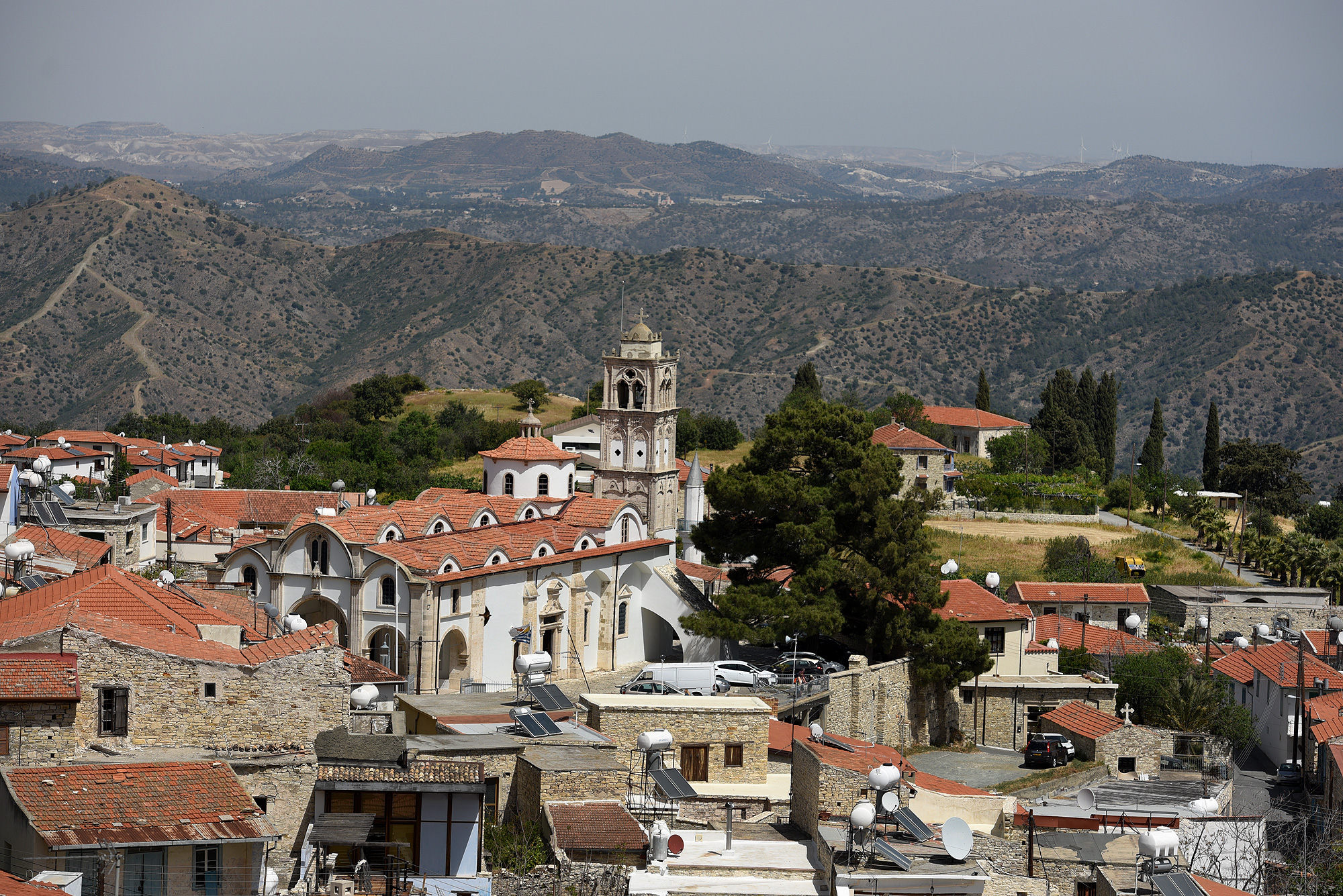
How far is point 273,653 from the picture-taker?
26469mm

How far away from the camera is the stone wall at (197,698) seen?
23.8 metres

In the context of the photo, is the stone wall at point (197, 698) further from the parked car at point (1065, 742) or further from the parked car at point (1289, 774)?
the parked car at point (1289, 774)

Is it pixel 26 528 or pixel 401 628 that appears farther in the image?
pixel 26 528

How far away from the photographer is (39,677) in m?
23.2

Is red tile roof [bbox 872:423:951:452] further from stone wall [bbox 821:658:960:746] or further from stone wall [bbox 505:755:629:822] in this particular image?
stone wall [bbox 505:755:629:822]

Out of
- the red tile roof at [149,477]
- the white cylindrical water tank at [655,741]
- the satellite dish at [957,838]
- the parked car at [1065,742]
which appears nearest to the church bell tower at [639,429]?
the parked car at [1065,742]

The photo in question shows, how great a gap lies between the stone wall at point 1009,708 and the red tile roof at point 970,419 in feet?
226

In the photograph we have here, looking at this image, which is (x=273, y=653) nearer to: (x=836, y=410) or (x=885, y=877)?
(x=885, y=877)

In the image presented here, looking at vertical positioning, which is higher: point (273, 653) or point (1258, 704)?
point (273, 653)

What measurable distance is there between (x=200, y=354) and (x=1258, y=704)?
15962 centimetres

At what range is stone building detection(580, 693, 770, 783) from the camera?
32.3 m

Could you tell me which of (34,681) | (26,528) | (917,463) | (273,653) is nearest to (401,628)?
(26,528)

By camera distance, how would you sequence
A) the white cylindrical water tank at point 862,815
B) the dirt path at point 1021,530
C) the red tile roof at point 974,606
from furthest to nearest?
1. the dirt path at point 1021,530
2. the red tile roof at point 974,606
3. the white cylindrical water tank at point 862,815

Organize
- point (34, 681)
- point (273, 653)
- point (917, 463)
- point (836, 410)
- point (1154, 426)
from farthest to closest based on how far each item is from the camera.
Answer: point (1154, 426)
point (917, 463)
point (836, 410)
point (273, 653)
point (34, 681)
